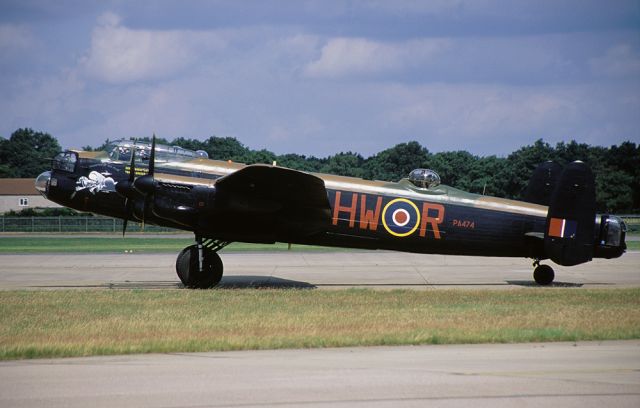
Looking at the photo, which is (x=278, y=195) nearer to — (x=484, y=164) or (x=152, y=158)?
(x=152, y=158)

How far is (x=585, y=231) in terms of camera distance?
20.4m

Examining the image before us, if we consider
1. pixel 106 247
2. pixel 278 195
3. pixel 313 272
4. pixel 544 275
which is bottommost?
pixel 106 247

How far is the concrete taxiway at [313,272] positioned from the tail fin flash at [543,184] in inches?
101

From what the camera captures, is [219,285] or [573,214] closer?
[573,214]

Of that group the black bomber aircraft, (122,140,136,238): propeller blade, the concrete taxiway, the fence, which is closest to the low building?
the fence

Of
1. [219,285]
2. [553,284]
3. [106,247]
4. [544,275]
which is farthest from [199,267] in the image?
[106,247]

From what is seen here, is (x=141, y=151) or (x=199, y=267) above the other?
(x=141, y=151)

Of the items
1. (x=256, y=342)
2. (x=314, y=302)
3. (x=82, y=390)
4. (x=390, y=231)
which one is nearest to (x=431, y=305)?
(x=314, y=302)

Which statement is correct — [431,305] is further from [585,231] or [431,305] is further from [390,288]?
[585,231]

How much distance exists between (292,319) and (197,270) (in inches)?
239

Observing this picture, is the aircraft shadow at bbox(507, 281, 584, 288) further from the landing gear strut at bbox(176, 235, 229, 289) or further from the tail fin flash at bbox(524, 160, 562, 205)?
the landing gear strut at bbox(176, 235, 229, 289)

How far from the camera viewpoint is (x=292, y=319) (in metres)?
14.7

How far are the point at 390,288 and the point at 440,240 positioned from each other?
1.99m

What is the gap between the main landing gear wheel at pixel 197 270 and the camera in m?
20.1
